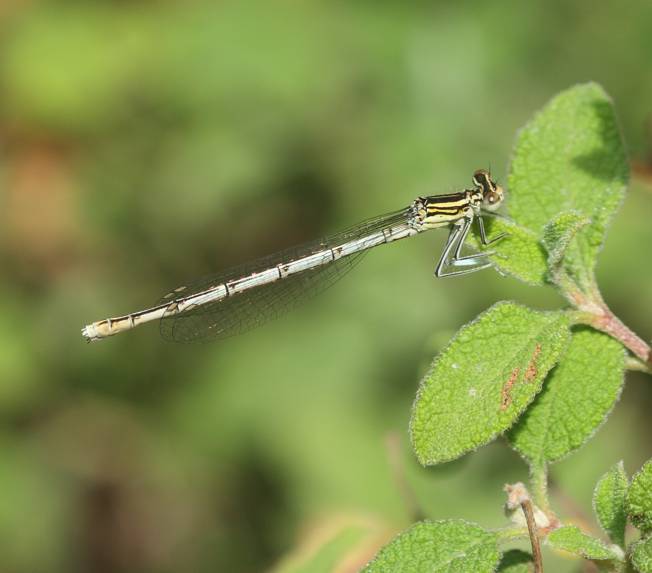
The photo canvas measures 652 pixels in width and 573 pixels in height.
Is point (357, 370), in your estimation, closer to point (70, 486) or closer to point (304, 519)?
point (304, 519)

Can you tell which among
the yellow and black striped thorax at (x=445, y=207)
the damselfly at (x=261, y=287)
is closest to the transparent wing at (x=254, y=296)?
the damselfly at (x=261, y=287)

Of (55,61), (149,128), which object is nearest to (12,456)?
(149,128)

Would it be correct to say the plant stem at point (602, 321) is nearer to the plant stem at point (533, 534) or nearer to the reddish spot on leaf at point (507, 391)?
the reddish spot on leaf at point (507, 391)

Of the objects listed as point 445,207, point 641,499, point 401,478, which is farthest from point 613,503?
point 445,207

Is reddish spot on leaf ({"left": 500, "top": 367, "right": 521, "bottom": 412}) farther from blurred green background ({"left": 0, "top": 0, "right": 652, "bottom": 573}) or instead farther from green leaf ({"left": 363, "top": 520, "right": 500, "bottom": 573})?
blurred green background ({"left": 0, "top": 0, "right": 652, "bottom": 573})

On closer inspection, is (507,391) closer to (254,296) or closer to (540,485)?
(540,485)

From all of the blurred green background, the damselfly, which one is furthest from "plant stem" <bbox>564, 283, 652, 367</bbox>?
the blurred green background
